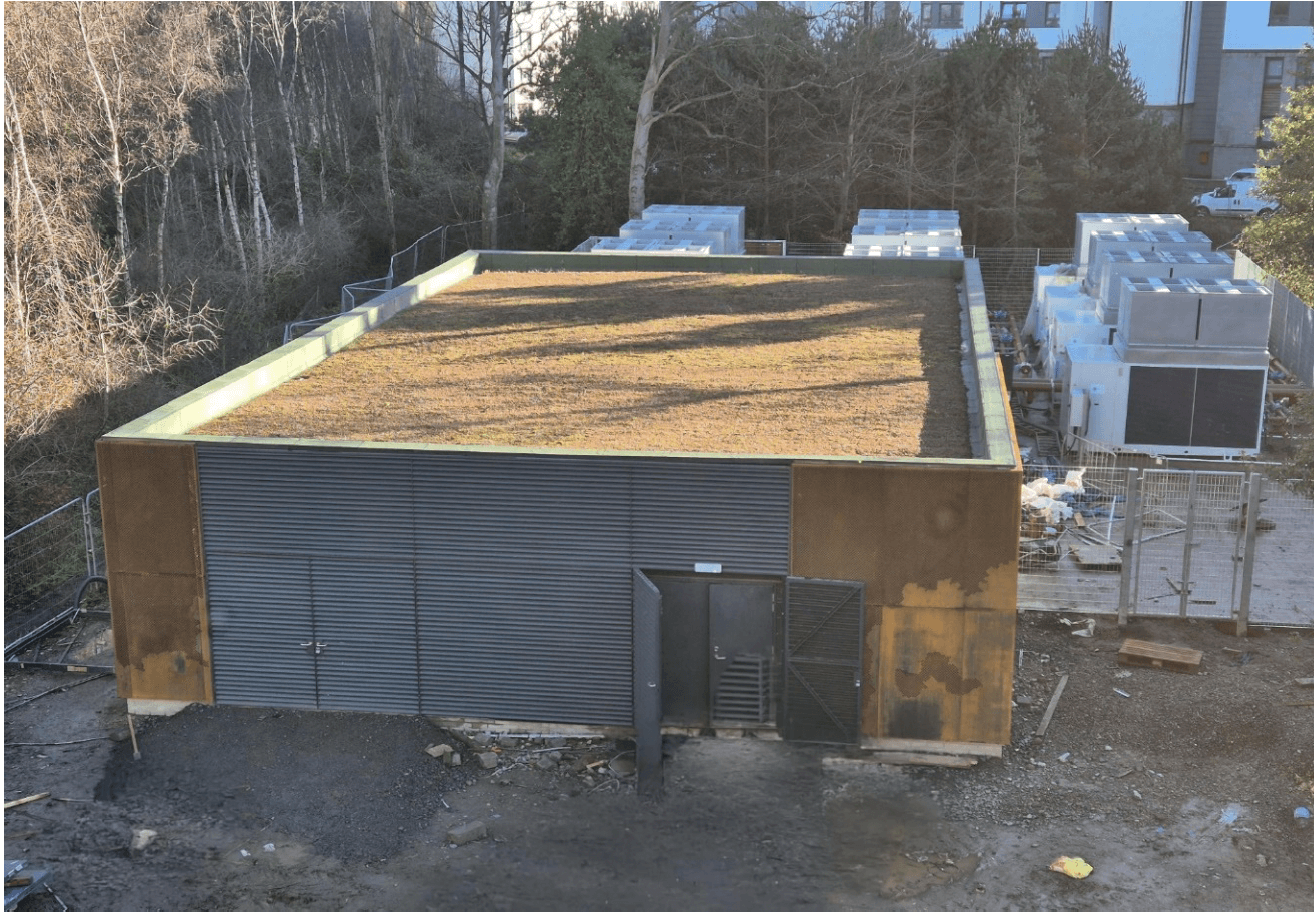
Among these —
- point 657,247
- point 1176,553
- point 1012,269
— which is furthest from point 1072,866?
point 1012,269

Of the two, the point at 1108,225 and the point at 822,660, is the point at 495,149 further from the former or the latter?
the point at 822,660

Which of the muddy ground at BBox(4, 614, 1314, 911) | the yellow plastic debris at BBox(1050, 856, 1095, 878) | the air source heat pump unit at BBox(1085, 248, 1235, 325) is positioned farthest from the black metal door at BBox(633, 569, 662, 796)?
the air source heat pump unit at BBox(1085, 248, 1235, 325)

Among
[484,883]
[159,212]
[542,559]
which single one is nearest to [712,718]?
[542,559]

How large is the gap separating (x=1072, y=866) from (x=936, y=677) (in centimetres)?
218

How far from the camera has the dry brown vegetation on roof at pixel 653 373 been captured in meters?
14.3

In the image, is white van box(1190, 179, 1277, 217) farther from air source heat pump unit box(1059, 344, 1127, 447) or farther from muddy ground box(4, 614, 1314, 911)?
muddy ground box(4, 614, 1314, 911)

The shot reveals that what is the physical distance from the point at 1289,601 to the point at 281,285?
2539cm

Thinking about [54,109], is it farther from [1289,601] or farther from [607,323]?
[1289,601]

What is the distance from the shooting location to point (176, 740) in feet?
43.0

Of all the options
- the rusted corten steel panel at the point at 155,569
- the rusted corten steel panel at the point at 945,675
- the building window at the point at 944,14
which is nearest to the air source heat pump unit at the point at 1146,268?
the rusted corten steel panel at the point at 945,675

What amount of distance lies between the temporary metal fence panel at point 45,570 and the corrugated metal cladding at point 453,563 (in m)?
3.95

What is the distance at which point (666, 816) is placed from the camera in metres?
11.9

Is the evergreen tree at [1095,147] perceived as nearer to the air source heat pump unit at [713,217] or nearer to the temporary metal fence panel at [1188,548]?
the air source heat pump unit at [713,217]

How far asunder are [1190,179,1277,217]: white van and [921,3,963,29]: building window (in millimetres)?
14636
